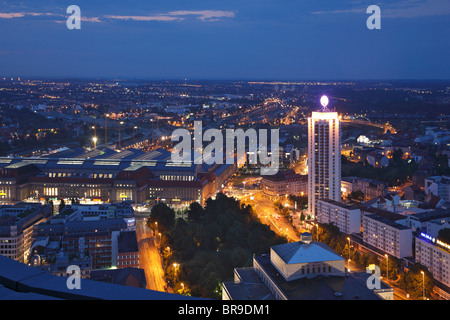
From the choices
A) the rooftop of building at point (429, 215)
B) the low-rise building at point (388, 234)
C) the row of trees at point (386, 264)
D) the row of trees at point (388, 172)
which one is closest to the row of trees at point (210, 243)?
the row of trees at point (386, 264)

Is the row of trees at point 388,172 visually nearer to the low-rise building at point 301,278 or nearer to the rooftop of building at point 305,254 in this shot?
the low-rise building at point 301,278

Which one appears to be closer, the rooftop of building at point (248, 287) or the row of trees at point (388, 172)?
the rooftop of building at point (248, 287)

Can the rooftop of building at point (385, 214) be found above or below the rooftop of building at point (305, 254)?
below

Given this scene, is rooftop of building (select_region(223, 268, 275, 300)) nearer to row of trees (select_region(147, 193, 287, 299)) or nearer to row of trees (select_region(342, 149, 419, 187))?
row of trees (select_region(147, 193, 287, 299))

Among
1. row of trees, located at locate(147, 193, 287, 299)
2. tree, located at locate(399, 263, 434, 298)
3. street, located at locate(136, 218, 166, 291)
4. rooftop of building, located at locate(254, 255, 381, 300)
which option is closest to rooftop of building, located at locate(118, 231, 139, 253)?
street, located at locate(136, 218, 166, 291)
